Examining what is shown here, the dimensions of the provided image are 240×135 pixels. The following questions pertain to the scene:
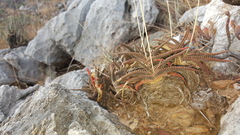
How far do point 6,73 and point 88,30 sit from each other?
245 cm

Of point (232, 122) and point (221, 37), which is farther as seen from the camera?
point (221, 37)

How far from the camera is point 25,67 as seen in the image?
17.9 feet

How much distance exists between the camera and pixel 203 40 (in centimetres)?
120

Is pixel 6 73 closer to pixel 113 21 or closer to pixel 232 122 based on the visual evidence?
pixel 113 21

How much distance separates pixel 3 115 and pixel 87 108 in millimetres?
811

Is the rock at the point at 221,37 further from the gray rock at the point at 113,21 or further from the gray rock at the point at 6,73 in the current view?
the gray rock at the point at 6,73

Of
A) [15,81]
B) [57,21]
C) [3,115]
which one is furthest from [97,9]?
[3,115]

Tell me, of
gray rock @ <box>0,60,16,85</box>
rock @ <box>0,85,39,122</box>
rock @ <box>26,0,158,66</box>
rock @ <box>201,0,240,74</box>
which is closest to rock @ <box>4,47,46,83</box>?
gray rock @ <box>0,60,16,85</box>

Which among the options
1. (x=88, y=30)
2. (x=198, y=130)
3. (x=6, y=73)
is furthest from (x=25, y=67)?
(x=198, y=130)

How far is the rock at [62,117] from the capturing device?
818 mm

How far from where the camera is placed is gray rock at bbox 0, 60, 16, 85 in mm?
4895

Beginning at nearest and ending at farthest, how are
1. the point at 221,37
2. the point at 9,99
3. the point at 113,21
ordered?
the point at 221,37
the point at 9,99
the point at 113,21

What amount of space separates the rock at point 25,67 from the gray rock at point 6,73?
116 mm

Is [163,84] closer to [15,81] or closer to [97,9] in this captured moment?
[97,9]
